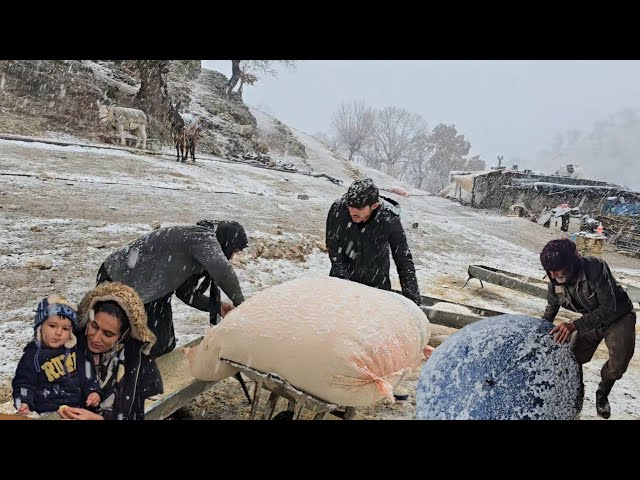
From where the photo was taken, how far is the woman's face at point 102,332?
3.84ft

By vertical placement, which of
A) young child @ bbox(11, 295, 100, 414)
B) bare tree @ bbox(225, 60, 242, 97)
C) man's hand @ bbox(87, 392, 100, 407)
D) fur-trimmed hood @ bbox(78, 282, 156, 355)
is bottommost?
man's hand @ bbox(87, 392, 100, 407)

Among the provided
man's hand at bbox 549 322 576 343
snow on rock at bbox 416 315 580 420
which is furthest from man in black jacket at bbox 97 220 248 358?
man's hand at bbox 549 322 576 343

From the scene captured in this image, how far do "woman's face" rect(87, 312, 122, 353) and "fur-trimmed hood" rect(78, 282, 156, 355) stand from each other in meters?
0.03

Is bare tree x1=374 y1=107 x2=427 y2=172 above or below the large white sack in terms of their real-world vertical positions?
above

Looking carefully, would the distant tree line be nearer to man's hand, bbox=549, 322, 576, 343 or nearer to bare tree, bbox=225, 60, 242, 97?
man's hand, bbox=549, 322, 576, 343

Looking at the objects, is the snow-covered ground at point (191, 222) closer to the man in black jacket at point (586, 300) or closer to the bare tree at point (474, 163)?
the man in black jacket at point (586, 300)

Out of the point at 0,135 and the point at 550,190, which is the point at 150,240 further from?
the point at 0,135

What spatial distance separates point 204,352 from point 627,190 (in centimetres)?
312

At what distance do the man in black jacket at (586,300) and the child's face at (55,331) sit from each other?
1.35m

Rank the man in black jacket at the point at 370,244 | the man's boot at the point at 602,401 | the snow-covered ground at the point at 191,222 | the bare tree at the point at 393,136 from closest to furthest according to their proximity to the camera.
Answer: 1. the man's boot at the point at 602,401
2. the man in black jacket at the point at 370,244
3. the snow-covered ground at the point at 191,222
4. the bare tree at the point at 393,136

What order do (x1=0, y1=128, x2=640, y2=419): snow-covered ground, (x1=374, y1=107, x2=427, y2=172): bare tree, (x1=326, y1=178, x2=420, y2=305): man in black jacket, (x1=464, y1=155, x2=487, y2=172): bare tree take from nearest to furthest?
(x1=326, y1=178, x2=420, y2=305): man in black jacket, (x1=0, y1=128, x2=640, y2=419): snow-covered ground, (x1=374, y1=107, x2=427, y2=172): bare tree, (x1=464, y1=155, x2=487, y2=172): bare tree

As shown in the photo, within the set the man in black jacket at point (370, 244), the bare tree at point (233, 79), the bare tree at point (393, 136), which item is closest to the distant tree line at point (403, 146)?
the bare tree at point (393, 136)

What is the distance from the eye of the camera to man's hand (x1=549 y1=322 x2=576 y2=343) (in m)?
1.37
